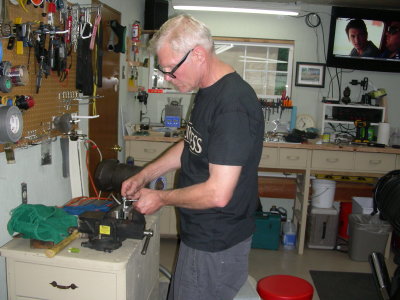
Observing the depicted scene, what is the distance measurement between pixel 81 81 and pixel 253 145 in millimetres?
1198

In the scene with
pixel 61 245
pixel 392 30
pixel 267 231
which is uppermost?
pixel 392 30

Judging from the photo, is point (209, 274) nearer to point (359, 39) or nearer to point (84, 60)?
point (84, 60)

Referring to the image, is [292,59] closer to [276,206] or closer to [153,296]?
[276,206]

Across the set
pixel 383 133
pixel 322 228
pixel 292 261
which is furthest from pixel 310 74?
pixel 292 261

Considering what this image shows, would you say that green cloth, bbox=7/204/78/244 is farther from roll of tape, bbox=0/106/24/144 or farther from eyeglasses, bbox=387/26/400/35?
eyeglasses, bbox=387/26/400/35

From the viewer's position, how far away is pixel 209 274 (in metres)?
1.42

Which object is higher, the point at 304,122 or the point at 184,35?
the point at 184,35

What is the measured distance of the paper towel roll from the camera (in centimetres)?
344

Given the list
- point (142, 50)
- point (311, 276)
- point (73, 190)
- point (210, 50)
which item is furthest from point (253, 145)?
point (142, 50)

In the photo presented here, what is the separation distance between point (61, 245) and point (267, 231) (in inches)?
90.2

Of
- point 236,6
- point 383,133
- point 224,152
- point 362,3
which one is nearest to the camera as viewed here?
point 224,152

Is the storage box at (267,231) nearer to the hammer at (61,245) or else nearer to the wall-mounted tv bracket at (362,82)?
the wall-mounted tv bracket at (362,82)

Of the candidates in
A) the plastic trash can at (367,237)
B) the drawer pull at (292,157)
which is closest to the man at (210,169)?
the drawer pull at (292,157)

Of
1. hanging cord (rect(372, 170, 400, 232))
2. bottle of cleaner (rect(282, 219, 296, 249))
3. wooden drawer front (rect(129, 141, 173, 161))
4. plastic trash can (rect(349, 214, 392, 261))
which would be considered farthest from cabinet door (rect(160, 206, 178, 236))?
hanging cord (rect(372, 170, 400, 232))
